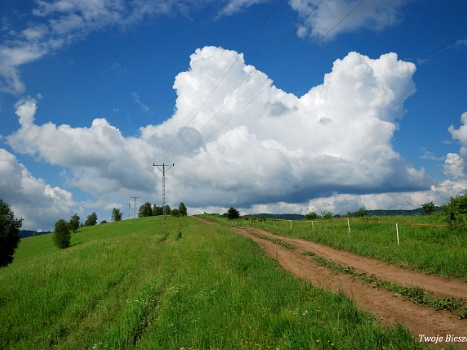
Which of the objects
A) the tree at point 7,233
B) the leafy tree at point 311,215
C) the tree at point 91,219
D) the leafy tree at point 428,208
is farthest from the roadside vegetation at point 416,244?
the tree at point 91,219

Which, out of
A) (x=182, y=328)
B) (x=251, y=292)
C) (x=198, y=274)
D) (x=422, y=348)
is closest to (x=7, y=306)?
(x=198, y=274)

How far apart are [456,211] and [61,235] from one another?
80.3 metres

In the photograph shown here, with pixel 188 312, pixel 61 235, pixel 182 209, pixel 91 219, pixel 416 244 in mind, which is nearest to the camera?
pixel 188 312

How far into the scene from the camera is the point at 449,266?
46.5ft

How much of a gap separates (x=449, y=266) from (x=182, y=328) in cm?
1246

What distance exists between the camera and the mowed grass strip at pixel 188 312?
315 inches

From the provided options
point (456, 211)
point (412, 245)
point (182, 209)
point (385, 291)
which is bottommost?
point (385, 291)

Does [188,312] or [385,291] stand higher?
[385,291]

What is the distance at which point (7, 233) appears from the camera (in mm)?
52781

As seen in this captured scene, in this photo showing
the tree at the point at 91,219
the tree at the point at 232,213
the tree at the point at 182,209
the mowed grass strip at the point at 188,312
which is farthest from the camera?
the tree at the point at 91,219

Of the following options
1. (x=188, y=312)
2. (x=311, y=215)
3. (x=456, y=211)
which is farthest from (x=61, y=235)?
(x=456, y=211)

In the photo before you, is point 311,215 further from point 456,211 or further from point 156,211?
point 156,211

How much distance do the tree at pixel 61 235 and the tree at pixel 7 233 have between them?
19821mm

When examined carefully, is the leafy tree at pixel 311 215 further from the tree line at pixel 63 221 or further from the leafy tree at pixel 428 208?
the leafy tree at pixel 428 208
